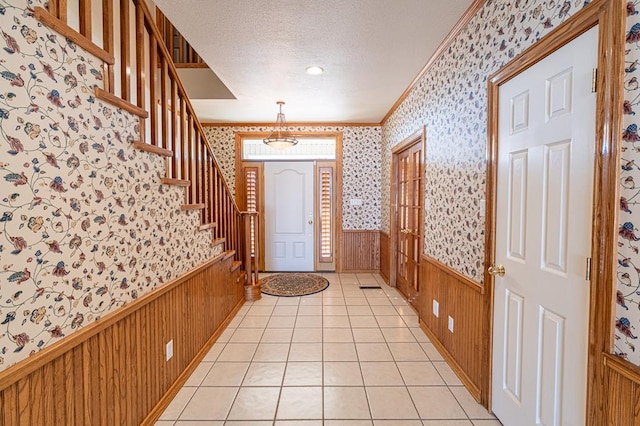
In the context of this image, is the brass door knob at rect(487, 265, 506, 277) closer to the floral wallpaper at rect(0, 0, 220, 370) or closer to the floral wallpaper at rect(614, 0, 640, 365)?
the floral wallpaper at rect(614, 0, 640, 365)

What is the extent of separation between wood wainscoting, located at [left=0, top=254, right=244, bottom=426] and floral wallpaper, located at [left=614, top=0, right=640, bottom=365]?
2.00 metres

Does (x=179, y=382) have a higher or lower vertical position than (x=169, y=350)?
lower

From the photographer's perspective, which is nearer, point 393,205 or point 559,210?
point 559,210

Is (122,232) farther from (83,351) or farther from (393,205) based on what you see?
(393,205)

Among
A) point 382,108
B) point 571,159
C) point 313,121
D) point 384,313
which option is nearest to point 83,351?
point 571,159

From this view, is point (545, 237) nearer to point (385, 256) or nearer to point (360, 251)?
point (385, 256)

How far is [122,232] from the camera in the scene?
1.48 meters

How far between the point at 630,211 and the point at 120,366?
2.21m

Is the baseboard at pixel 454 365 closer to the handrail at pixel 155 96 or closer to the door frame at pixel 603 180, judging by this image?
the door frame at pixel 603 180

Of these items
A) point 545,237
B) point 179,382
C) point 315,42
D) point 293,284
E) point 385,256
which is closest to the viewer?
point 545,237

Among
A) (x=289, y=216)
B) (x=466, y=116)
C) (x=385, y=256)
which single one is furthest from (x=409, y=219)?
(x=289, y=216)

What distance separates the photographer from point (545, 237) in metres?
1.38

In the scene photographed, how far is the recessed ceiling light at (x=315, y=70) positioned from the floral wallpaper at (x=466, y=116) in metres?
1.04

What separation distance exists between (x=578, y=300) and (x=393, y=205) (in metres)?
3.16
